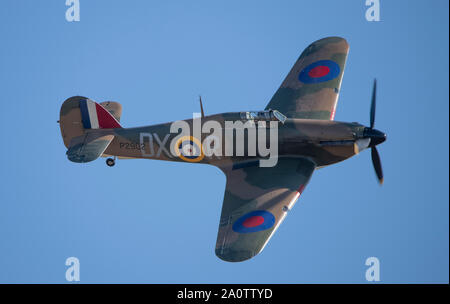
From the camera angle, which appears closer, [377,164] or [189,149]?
[377,164]

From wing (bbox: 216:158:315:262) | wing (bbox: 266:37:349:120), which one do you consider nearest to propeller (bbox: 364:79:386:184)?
wing (bbox: 216:158:315:262)

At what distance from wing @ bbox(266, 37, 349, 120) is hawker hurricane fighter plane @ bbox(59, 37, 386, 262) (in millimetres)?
45

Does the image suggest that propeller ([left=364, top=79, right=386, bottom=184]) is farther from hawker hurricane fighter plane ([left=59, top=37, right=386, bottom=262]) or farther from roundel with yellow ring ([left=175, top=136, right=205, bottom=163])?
roundel with yellow ring ([left=175, top=136, right=205, bottom=163])

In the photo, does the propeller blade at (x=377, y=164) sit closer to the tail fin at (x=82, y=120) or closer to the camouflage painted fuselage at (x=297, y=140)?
the camouflage painted fuselage at (x=297, y=140)

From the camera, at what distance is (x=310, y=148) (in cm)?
2094

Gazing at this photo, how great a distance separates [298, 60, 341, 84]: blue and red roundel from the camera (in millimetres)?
23531

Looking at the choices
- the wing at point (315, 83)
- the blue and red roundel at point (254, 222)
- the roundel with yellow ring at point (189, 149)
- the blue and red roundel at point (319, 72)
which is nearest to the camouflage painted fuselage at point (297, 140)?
the roundel with yellow ring at point (189, 149)

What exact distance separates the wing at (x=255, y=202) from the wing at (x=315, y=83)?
2221mm

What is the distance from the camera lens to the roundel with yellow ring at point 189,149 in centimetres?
2145

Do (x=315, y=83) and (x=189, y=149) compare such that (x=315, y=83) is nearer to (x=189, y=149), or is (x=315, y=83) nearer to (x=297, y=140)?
(x=297, y=140)

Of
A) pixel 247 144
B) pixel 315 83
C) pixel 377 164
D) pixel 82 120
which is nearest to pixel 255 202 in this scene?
pixel 247 144

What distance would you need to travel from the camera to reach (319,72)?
23734mm

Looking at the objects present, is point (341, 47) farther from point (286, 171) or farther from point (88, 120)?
point (88, 120)

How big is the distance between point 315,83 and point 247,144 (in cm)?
367
